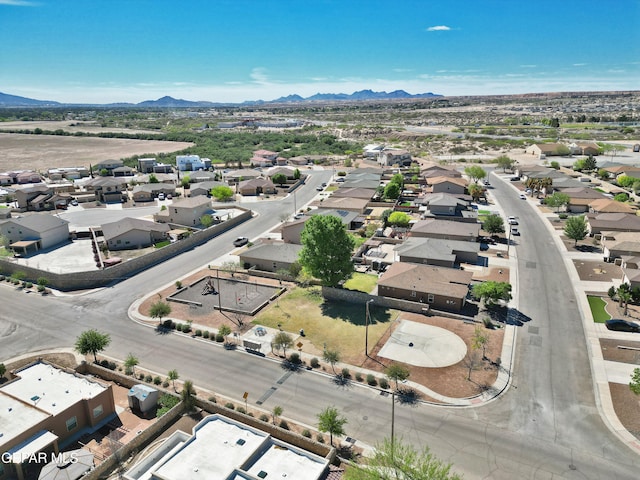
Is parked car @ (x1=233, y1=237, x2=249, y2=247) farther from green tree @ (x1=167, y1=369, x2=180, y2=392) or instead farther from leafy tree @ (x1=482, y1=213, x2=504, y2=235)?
leafy tree @ (x1=482, y1=213, x2=504, y2=235)

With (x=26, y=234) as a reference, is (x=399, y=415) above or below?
below

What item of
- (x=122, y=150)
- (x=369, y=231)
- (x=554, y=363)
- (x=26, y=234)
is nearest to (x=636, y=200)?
(x=369, y=231)

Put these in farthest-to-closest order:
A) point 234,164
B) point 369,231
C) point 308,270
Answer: point 234,164, point 369,231, point 308,270

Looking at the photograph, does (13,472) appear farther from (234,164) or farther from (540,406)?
(234,164)

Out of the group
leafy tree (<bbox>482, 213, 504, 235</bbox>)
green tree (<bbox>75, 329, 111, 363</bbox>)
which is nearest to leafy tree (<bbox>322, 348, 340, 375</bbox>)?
green tree (<bbox>75, 329, 111, 363</bbox>)

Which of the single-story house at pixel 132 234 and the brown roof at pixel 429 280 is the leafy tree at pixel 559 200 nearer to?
the brown roof at pixel 429 280

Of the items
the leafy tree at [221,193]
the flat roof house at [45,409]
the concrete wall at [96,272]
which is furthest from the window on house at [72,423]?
the leafy tree at [221,193]

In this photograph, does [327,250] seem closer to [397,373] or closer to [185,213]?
[397,373]
